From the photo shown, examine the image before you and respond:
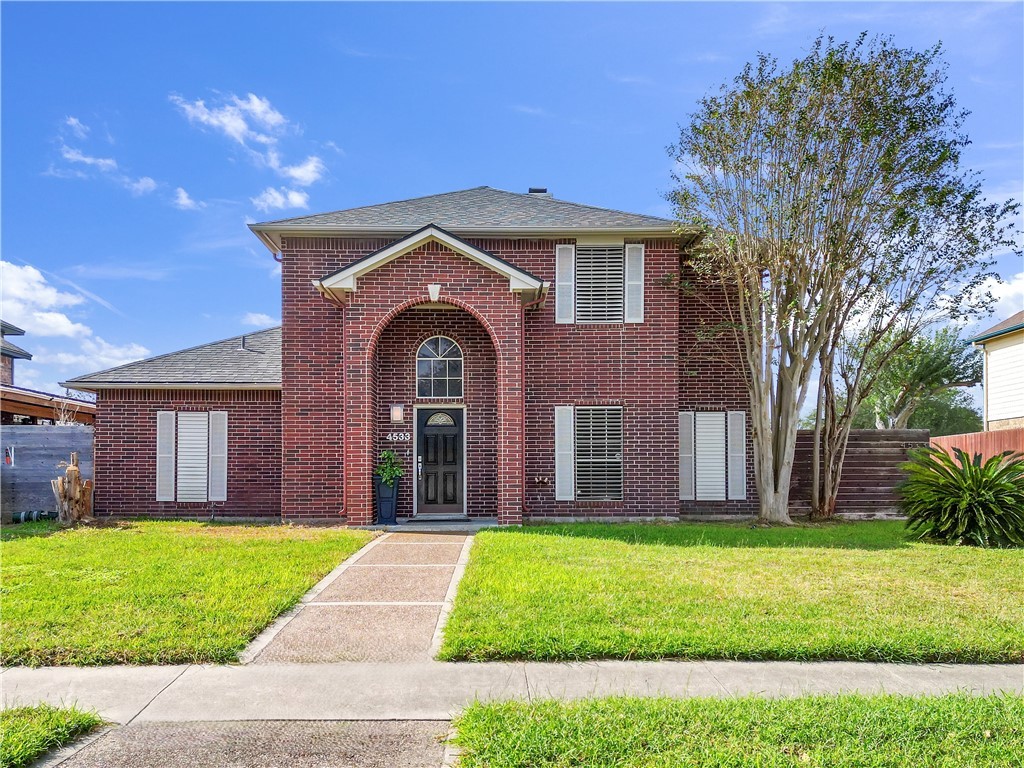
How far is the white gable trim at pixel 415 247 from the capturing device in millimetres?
12703

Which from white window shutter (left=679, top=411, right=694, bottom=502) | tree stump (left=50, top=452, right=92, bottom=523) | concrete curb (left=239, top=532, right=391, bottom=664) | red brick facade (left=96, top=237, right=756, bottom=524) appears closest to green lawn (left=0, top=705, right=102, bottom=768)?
concrete curb (left=239, top=532, right=391, bottom=664)

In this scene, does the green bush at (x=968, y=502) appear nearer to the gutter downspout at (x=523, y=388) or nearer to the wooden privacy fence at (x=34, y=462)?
the gutter downspout at (x=523, y=388)

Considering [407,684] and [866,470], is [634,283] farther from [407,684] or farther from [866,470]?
[407,684]

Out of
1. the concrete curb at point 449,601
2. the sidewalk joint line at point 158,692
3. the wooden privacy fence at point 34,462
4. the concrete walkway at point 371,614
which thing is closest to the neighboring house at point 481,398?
the wooden privacy fence at point 34,462

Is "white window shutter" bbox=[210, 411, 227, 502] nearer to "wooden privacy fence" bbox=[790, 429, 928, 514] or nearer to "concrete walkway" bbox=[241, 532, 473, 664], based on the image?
"concrete walkway" bbox=[241, 532, 473, 664]

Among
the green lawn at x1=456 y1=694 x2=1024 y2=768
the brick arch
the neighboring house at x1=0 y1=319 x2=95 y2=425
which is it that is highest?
the brick arch

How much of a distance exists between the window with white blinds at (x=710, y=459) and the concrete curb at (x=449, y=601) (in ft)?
20.1

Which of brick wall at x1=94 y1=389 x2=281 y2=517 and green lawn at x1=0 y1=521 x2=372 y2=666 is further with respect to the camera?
brick wall at x1=94 y1=389 x2=281 y2=517

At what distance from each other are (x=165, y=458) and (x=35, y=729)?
39.2 feet

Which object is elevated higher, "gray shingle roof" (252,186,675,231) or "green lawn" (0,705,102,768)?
"gray shingle roof" (252,186,675,231)

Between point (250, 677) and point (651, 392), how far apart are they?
10.6 m

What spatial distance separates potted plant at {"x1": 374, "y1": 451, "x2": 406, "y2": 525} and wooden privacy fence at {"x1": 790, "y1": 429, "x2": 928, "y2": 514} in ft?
27.9

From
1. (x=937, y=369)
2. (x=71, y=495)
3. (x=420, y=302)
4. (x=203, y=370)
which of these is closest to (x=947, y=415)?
(x=937, y=369)

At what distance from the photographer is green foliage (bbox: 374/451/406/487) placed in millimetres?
13141
